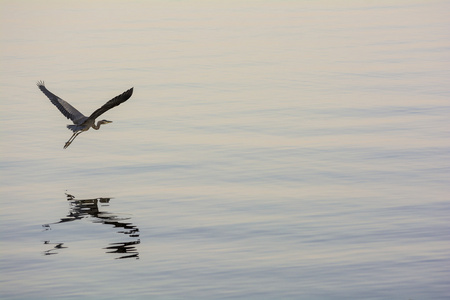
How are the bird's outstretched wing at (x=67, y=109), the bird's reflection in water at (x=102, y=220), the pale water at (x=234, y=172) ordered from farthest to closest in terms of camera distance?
the bird's outstretched wing at (x=67, y=109)
the bird's reflection in water at (x=102, y=220)
the pale water at (x=234, y=172)

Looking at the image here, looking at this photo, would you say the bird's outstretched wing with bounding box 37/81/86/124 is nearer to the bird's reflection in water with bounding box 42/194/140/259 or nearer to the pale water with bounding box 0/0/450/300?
the pale water with bounding box 0/0/450/300

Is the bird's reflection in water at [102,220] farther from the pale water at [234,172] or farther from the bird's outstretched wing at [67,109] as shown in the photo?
the bird's outstretched wing at [67,109]

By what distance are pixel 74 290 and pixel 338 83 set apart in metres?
24.5

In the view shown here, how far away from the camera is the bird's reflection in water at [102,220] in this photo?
887 inches

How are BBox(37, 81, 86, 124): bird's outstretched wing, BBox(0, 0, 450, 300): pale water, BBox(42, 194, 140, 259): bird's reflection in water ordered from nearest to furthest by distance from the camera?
1. BBox(0, 0, 450, 300): pale water
2. BBox(42, 194, 140, 259): bird's reflection in water
3. BBox(37, 81, 86, 124): bird's outstretched wing

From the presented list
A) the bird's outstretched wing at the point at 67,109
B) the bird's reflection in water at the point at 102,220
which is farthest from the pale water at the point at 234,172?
the bird's outstretched wing at the point at 67,109

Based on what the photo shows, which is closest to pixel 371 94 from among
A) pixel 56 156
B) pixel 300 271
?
pixel 56 156

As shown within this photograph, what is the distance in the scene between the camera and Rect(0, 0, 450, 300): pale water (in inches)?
822

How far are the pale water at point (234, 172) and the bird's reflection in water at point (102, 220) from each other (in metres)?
0.07

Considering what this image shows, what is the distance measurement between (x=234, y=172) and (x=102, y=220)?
5.30 metres

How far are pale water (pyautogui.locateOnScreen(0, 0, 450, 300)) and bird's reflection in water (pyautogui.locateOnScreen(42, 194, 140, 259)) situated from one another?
69mm

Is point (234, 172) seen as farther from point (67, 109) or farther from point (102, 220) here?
point (102, 220)

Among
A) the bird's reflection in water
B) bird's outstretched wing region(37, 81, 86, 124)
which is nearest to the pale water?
the bird's reflection in water

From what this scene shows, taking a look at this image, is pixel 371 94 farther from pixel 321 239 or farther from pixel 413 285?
pixel 413 285
